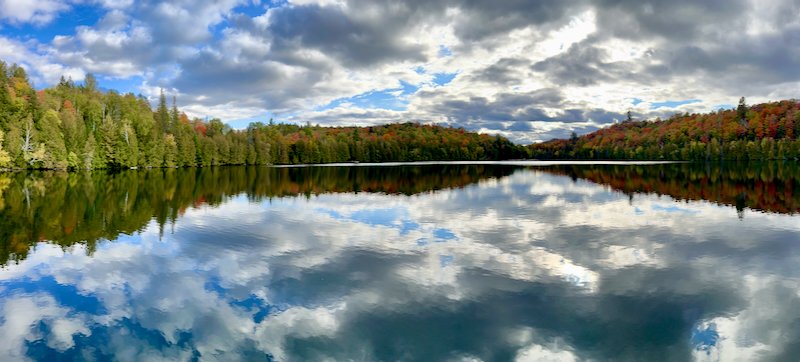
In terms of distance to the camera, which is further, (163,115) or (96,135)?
(163,115)

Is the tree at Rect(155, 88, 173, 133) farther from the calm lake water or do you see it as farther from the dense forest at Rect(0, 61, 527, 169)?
the calm lake water

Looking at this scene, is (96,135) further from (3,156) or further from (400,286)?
(400,286)

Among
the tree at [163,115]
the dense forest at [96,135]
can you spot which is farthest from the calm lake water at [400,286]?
the tree at [163,115]

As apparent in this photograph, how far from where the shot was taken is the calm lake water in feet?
43.0

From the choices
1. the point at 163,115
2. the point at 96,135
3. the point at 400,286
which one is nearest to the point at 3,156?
the point at 96,135

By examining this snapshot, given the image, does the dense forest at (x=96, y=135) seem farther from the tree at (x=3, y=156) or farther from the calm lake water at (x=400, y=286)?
the calm lake water at (x=400, y=286)

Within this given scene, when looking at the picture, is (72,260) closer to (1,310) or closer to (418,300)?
(1,310)

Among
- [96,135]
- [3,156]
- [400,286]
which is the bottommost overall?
[400,286]

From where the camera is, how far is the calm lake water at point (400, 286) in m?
13.1

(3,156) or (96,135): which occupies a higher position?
(96,135)

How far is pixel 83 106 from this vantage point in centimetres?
13775

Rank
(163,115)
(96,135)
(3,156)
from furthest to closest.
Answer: (163,115) → (96,135) → (3,156)

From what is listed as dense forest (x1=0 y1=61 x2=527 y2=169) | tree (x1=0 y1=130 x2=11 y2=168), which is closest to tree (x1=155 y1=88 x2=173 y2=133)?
dense forest (x1=0 y1=61 x2=527 y2=169)

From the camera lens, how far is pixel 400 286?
18.2m
